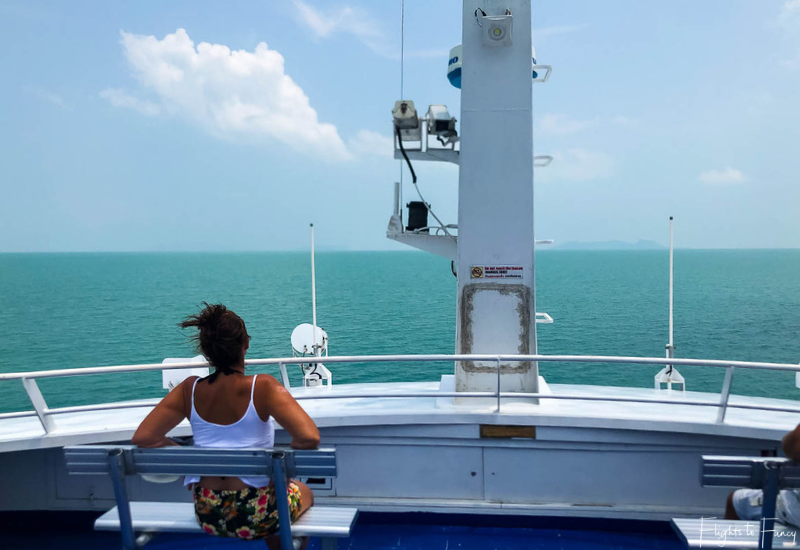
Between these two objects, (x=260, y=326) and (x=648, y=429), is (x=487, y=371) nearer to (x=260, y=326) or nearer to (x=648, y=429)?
(x=648, y=429)

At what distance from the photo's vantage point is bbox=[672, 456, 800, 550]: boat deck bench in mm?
2533

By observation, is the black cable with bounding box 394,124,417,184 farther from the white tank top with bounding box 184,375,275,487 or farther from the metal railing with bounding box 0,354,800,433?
the white tank top with bounding box 184,375,275,487

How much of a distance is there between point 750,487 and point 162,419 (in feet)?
8.38

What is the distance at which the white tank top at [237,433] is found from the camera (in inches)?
101

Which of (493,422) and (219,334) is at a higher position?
(219,334)

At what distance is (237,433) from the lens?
2.59 metres

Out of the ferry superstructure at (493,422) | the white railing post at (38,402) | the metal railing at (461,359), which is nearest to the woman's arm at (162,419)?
the metal railing at (461,359)

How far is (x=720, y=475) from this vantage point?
2.58 meters

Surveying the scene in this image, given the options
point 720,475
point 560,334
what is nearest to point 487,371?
point 720,475

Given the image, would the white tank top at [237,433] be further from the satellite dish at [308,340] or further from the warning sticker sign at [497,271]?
the satellite dish at [308,340]

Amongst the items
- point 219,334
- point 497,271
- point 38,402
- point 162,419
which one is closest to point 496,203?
point 497,271

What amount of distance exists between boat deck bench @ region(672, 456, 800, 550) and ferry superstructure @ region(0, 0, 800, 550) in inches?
57.0

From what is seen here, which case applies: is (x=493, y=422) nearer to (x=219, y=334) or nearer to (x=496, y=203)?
(x=496, y=203)
